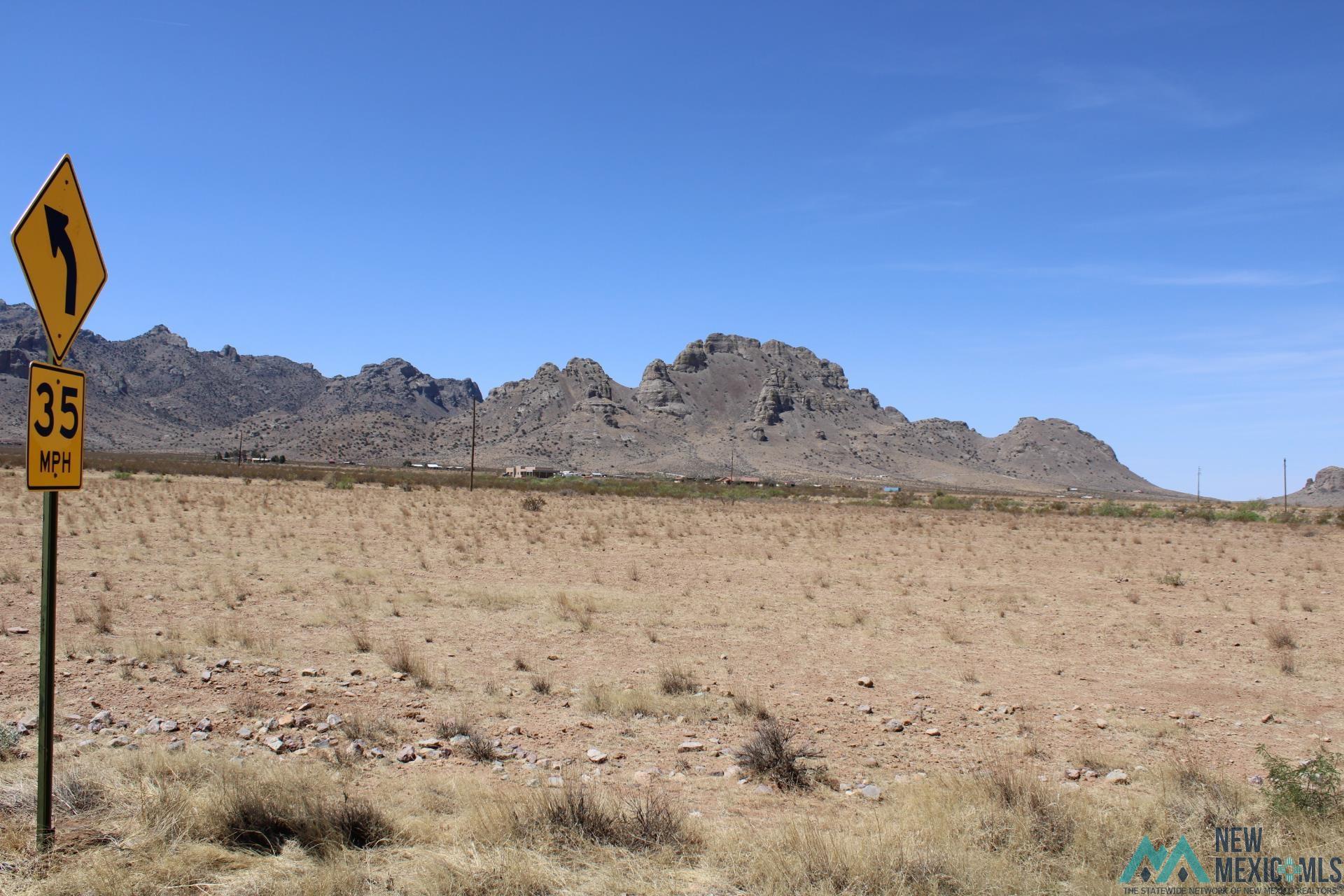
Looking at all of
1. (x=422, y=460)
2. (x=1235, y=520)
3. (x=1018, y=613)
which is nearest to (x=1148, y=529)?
(x=1235, y=520)

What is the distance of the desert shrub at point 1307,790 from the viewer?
6.24m

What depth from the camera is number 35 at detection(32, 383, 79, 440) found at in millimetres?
4660

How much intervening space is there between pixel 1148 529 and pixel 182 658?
155ft

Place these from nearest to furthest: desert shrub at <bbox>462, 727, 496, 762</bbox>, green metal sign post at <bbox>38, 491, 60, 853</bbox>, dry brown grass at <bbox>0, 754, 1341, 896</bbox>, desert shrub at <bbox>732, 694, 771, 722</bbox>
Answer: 1. green metal sign post at <bbox>38, 491, 60, 853</bbox>
2. dry brown grass at <bbox>0, 754, 1341, 896</bbox>
3. desert shrub at <bbox>462, 727, 496, 762</bbox>
4. desert shrub at <bbox>732, 694, 771, 722</bbox>

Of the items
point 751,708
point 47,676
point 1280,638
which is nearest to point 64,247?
point 47,676

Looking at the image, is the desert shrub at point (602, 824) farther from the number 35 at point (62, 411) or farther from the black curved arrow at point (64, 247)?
the black curved arrow at point (64, 247)

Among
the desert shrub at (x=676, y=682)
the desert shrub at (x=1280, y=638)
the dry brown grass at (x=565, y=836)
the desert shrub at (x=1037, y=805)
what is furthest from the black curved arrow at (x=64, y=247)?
the desert shrub at (x=1280, y=638)

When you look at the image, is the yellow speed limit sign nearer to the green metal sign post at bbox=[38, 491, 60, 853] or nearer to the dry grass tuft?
the green metal sign post at bbox=[38, 491, 60, 853]

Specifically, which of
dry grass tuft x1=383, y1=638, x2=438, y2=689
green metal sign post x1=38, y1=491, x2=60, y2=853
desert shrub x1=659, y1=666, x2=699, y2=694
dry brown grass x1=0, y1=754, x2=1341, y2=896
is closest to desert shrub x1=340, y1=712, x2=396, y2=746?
dry brown grass x1=0, y1=754, x2=1341, y2=896

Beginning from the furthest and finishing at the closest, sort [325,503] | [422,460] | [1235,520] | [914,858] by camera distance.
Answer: [422,460] → [1235,520] → [325,503] → [914,858]

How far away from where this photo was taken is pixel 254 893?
4.91 metres

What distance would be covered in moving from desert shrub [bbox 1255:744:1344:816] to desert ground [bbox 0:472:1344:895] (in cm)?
17

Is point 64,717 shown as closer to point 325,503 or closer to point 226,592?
point 226,592

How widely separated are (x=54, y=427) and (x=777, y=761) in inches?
234
